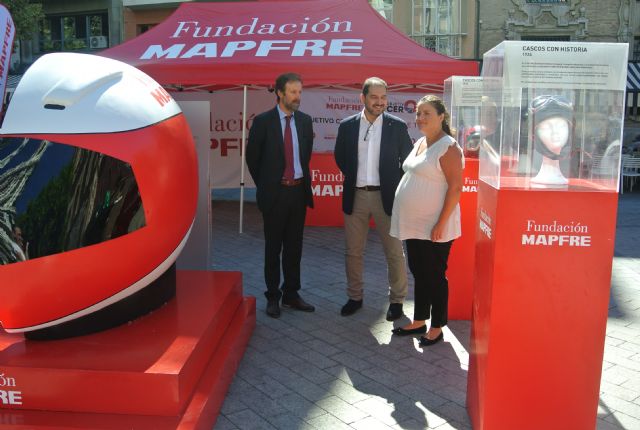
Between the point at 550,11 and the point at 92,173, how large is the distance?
74.7 ft

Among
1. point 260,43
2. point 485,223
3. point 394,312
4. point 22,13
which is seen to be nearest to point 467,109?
point 394,312

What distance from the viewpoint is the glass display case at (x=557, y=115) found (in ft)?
8.84

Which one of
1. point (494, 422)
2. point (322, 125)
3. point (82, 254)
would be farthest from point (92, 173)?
point (322, 125)

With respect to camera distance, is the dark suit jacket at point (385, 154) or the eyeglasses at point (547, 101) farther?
the dark suit jacket at point (385, 154)

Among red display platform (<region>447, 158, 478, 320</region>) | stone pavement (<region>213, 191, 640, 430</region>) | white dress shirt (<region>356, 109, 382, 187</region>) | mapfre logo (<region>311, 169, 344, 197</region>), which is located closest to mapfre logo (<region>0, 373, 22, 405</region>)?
stone pavement (<region>213, 191, 640, 430</region>)

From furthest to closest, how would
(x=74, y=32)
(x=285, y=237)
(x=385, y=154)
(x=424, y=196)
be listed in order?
(x=74, y=32)
(x=285, y=237)
(x=385, y=154)
(x=424, y=196)

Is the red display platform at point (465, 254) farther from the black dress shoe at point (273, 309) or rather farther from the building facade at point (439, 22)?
the building facade at point (439, 22)

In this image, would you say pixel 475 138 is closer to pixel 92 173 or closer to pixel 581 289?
pixel 581 289

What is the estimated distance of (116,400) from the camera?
284 cm

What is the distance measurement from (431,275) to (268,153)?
5.39ft

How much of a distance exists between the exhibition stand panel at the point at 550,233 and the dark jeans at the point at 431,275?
1091mm

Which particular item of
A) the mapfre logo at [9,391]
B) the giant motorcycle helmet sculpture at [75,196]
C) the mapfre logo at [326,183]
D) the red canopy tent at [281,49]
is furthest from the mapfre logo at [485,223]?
the mapfre logo at [326,183]

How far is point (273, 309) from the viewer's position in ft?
16.2

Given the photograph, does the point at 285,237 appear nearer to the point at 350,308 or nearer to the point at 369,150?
the point at 350,308
